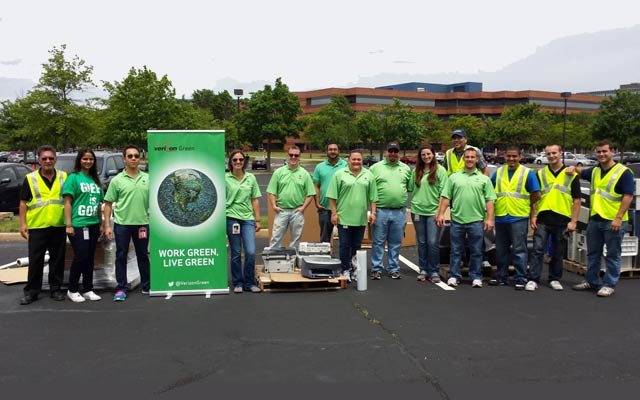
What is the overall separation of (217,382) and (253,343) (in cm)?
88

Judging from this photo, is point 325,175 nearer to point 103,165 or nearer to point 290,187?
point 290,187

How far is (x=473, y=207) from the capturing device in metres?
6.95

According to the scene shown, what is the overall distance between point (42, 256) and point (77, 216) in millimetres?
724

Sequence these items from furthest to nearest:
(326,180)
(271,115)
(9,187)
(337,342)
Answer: (271,115) < (9,187) < (326,180) < (337,342)

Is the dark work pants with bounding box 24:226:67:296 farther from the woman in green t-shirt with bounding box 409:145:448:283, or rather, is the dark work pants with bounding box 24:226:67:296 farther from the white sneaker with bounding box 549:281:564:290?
the white sneaker with bounding box 549:281:564:290

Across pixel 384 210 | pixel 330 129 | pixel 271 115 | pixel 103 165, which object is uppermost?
pixel 271 115

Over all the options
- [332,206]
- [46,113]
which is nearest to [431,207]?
[332,206]

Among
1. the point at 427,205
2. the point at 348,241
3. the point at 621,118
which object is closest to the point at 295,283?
the point at 348,241

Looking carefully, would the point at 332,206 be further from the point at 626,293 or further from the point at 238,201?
the point at 626,293

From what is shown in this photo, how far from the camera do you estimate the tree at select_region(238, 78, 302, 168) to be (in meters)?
38.8

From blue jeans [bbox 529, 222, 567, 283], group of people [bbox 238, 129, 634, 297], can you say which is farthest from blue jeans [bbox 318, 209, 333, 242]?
blue jeans [bbox 529, 222, 567, 283]

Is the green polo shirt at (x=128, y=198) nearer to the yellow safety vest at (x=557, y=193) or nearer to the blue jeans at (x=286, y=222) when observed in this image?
the blue jeans at (x=286, y=222)

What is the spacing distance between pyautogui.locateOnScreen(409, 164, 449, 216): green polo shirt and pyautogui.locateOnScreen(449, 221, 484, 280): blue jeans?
371 mm

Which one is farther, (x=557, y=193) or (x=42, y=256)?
(x=557, y=193)
